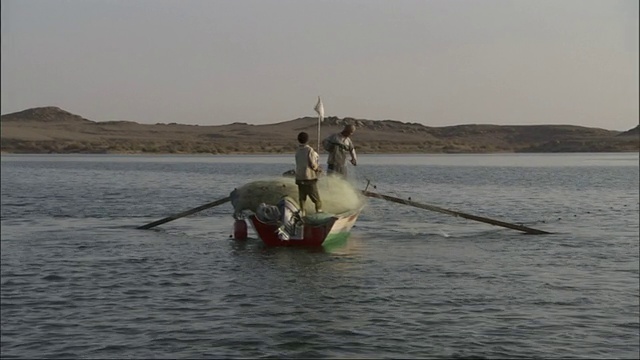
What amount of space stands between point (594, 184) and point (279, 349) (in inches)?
1995

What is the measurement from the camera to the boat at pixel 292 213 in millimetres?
21969

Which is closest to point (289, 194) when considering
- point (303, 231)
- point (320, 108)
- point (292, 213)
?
point (292, 213)

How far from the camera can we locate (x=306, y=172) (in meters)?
22.1

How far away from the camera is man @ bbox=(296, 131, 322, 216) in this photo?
22047 mm

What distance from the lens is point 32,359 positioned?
12.0m

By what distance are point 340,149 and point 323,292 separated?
8.11 meters

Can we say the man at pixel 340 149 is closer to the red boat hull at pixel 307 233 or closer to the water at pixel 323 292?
the water at pixel 323 292

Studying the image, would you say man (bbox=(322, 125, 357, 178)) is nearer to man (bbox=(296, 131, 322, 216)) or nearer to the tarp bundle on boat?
the tarp bundle on boat

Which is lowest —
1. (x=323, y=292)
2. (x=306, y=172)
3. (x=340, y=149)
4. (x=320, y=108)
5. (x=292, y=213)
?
(x=323, y=292)

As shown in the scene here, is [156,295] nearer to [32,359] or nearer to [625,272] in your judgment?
[32,359]

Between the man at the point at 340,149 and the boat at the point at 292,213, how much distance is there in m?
0.38

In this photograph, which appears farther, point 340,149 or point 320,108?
point 320,108

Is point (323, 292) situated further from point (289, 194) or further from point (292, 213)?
point (289, 194)

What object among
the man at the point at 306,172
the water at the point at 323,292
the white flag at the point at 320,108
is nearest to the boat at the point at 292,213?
the man at the point at 306,172
